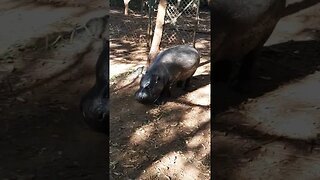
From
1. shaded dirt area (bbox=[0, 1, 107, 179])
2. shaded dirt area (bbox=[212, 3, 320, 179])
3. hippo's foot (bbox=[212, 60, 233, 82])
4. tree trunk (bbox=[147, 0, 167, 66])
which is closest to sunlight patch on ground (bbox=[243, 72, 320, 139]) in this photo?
shaded dirt area (bbox=[212, 3, 320, 179])

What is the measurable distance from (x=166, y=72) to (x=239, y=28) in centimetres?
25

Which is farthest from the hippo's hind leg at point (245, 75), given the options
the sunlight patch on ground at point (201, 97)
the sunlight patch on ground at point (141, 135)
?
the sunlight patch on ground at point (141, 135)

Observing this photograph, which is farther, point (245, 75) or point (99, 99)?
point (245, 75)

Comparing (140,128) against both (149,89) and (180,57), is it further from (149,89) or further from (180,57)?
(180,57)

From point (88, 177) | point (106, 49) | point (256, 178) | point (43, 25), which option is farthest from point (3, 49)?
point (256, 178)

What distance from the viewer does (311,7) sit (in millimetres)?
1765

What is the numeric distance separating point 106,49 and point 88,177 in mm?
371

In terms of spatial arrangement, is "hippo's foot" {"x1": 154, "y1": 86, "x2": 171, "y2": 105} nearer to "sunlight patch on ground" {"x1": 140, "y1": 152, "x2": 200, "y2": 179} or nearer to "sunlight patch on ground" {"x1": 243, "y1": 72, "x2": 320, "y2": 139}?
"sunlight patch on ground" {"x1": 140, "y1": 152, "x2": 200, "y2": 179}

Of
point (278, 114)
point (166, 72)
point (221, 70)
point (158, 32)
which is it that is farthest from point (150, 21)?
point (278, 114)

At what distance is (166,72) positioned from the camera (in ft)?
5.76

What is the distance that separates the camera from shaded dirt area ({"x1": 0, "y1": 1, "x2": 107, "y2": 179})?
1.68 meters

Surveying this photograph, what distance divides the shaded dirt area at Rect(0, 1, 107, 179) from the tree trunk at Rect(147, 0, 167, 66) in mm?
156

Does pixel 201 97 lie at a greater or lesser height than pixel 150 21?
lesser

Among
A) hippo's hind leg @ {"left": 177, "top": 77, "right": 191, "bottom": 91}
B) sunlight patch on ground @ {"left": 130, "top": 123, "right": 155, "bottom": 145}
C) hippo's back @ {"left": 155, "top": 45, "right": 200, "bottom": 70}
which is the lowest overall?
sunlight patch on ground @ {"left": 130, "top": 123, "right": 155, "bottom": 145}
